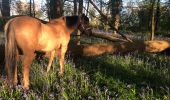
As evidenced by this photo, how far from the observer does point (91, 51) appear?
13039mm

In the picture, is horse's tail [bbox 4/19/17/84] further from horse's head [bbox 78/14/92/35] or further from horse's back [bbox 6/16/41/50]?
horse's head [bbox 78/14/92/35]

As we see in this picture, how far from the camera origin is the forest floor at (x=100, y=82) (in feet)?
22.6

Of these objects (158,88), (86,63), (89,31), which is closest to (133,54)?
(86,63)

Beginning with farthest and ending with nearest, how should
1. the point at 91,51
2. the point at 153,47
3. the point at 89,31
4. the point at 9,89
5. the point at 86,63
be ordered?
the point at 153,47 < the point at 91,51 < the point at 86,63 < the point at 89,31 < the point at 9,89

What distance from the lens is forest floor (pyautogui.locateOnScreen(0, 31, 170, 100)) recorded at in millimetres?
6887

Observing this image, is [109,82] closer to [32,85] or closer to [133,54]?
[32,85]

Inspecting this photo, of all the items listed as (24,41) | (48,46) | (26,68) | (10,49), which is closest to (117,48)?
(48,46)

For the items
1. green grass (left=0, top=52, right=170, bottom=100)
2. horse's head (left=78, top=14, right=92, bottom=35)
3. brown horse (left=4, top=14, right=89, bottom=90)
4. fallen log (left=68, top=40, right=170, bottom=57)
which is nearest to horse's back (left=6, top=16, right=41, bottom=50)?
brown horse (left=4, top=14, right=89, bottom=90)

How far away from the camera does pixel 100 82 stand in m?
8.30

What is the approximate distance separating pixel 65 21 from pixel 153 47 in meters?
6.03

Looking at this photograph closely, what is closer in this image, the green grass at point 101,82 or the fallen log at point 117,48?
the green grass at point 101,82

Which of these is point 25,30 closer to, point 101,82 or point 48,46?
point 48,46

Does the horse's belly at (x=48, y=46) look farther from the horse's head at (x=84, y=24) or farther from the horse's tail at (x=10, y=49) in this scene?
the horse's head at (x=84, y=24)

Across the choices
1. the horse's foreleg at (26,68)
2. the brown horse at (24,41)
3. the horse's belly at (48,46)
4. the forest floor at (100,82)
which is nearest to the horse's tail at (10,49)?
the brown horse at (24,41)
